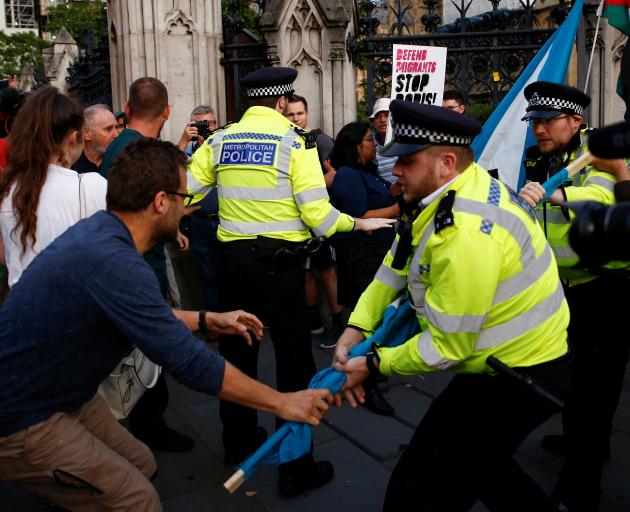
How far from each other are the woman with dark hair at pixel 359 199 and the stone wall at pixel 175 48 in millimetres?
2810

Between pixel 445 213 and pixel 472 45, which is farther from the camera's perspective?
pixel 472 45

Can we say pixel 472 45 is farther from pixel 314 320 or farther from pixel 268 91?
pixel 268 91

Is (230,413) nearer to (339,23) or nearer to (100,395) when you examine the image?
(100,395)

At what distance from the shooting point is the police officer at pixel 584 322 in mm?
3404

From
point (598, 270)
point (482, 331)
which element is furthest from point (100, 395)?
point (598, 270)

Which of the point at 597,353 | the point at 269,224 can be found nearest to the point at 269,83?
the point at 269,224

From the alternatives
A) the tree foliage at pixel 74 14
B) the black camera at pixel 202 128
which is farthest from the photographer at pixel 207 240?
the tree foliage at pixel 74 14

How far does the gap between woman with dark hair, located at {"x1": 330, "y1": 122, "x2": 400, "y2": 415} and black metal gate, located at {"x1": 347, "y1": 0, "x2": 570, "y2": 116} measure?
2.26 metres

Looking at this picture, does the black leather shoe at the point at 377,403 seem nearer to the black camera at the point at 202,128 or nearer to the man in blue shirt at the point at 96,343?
the man in blue shirt at the point at 96,343

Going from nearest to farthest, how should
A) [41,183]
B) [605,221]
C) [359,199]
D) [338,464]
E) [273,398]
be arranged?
1. [605,221]
2. [273,398]
3. [41,183]
4. [338,464]
5. [359,199]

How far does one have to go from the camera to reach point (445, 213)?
2.37 meters

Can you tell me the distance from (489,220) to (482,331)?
1.32 feet

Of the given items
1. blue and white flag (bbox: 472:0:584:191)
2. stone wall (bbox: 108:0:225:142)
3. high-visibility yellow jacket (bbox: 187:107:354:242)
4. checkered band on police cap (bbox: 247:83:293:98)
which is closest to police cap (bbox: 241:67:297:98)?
checkered band on police cap (bbox: 247:83:293:98)

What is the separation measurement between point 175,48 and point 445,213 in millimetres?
6079
